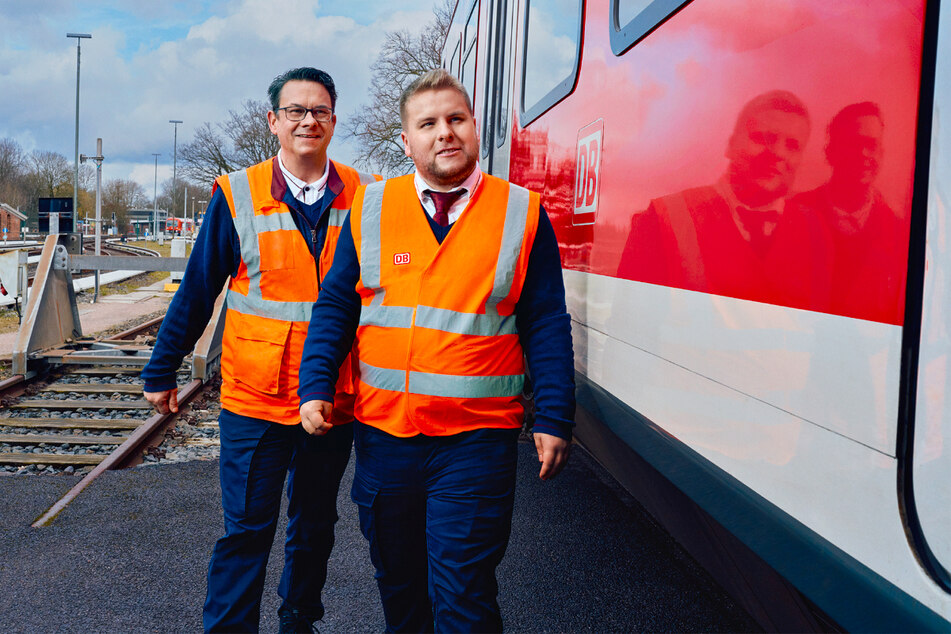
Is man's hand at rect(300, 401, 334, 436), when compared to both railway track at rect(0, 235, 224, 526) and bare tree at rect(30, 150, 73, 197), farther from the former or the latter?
bare tree at rect(30, 150, 73, 197)

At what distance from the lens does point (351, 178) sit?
3045 mm

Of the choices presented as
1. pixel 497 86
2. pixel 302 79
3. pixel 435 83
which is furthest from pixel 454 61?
pixel 435 83

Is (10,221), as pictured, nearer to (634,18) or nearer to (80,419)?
(80,419)

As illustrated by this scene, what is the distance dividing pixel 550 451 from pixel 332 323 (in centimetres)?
76

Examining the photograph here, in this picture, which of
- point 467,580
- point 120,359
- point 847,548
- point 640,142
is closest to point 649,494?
point 467,580

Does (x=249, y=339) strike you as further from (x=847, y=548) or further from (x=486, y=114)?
(x=486, y=114)

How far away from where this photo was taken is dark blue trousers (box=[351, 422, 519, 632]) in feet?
7.32

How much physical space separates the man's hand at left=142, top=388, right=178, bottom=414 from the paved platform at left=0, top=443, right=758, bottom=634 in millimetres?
898

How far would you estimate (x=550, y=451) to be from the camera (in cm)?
223

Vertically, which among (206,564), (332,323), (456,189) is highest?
(456,189)

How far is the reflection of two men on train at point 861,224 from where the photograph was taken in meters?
1.29

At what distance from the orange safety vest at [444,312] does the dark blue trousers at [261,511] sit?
58 centimetres

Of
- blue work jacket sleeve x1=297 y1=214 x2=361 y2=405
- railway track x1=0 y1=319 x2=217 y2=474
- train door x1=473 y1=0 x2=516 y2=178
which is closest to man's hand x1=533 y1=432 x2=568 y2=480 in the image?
blue work jacket sleeve x1=297 y1=214 x2=361 y2=405

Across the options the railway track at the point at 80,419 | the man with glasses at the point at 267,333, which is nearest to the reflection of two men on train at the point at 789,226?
the man with glasses at the point at 267,333
